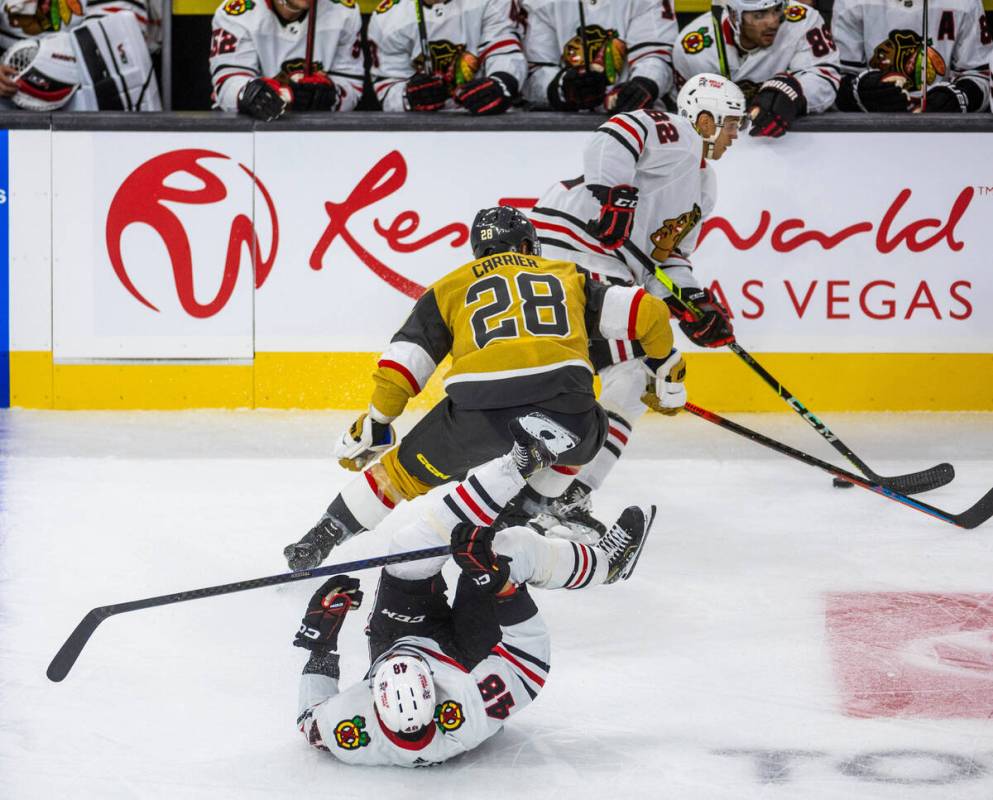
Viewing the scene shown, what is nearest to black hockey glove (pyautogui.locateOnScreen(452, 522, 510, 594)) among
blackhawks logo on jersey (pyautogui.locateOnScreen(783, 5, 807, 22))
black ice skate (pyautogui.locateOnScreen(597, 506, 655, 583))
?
black ice skate (pyautogui.locateOnScreen(597, 506, 655, 583))

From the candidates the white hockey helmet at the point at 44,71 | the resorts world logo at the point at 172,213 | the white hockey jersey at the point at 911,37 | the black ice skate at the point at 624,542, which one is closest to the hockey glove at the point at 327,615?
the black ice skate at the point at 624,542

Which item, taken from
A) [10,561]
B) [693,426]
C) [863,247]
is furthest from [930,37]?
[10,561]

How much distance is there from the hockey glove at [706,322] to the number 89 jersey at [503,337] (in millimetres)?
936

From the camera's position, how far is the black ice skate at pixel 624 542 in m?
2.61

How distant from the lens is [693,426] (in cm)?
510

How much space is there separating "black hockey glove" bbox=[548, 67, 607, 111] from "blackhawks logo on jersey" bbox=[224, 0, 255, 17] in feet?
4.03

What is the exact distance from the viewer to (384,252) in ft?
17.1

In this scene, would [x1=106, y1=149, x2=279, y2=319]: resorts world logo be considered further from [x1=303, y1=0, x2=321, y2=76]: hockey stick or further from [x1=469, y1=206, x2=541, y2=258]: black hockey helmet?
[x1=469, y1=206, x2=541, y2=258]: black hockey helmet

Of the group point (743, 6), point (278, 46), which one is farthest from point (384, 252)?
point (743, 6)

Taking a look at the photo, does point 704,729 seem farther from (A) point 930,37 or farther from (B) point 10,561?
(A) point 930,37

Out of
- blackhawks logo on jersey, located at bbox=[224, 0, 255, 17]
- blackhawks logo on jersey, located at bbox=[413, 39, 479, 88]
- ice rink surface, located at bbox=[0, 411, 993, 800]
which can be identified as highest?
blackhawks logo on jersey, located at bbox=[224, 0, 255, 17]

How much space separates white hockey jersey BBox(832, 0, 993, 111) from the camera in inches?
220

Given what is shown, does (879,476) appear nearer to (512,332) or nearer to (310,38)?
(512,332)

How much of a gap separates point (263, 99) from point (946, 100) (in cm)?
257
